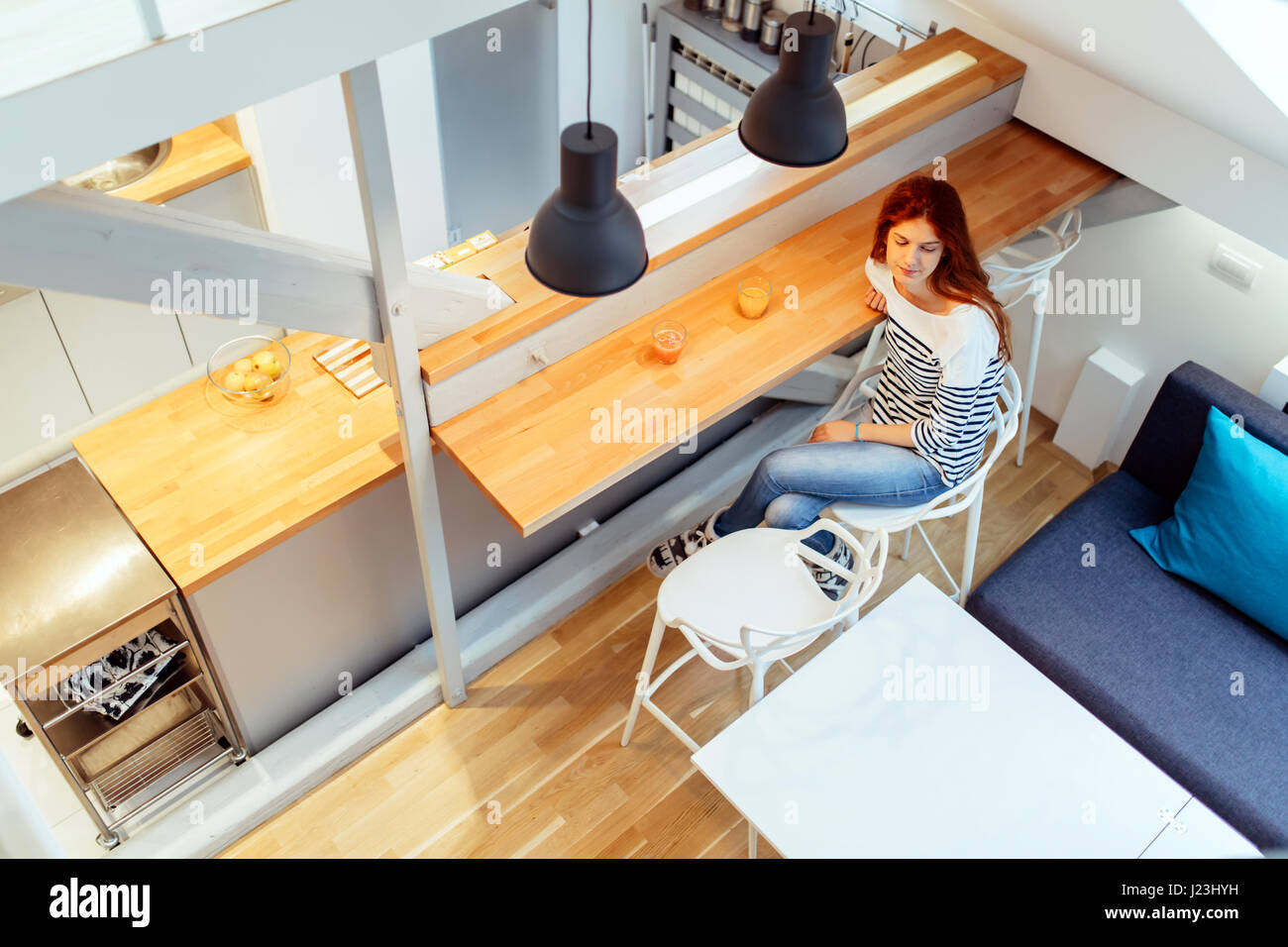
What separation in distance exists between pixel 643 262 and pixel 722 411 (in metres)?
0.76

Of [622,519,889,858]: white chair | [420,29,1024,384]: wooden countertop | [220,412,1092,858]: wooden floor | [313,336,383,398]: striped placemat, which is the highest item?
[420,29,1024,384]: wooden countertop

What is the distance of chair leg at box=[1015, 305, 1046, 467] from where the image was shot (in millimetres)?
3572

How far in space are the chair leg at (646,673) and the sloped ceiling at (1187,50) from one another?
1.73 meters

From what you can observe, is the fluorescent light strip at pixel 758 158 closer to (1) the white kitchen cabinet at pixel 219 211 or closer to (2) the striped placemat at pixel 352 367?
(2) the striped placemat at pixel 352 367

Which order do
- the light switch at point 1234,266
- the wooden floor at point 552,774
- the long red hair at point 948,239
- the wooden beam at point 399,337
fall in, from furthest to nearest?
the light switch at point 1234,266 < the wooden floor at point 552,774 < the long red hair at point 948,239 < the wooden beam at point 399,337

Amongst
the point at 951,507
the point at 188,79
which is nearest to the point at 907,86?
the point at 951,507

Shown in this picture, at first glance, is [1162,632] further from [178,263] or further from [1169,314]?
[178,263]

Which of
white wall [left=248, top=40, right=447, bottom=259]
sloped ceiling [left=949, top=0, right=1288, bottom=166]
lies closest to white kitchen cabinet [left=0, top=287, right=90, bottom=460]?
white wall [left=248, top=40, right=447, bottom=259]

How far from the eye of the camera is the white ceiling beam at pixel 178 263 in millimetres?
1837

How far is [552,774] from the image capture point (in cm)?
317

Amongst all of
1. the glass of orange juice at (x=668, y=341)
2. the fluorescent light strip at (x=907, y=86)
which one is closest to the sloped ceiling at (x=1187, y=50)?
the fluorescent light strip at (x=907, y=86)

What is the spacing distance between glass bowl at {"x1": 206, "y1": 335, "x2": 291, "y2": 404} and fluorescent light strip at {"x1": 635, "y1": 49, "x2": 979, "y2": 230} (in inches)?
38.0

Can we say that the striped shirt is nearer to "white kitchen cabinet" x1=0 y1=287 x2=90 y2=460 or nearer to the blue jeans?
the blue jeans

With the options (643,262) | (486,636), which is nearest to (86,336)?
(486,636)
